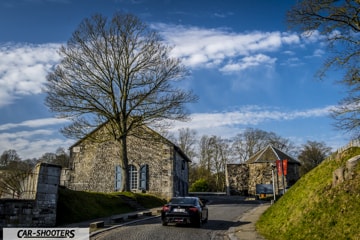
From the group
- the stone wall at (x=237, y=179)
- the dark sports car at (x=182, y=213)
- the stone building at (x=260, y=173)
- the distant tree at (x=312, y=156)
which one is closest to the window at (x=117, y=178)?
the dark sports car at (x=182, y=213)

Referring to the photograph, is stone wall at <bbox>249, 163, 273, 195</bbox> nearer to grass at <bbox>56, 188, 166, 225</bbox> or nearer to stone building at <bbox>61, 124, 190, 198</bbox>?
stone building at <bbox>61, 124, 190, 198</bbox>

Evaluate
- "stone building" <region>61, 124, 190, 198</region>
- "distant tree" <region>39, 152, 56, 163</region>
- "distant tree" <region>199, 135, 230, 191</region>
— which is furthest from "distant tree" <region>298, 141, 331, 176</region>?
"distant tree" <region>39, 152, 56, 163</region>

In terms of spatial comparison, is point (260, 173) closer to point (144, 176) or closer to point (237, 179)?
point (237, 179)

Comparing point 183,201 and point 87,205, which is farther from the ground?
point 183,201

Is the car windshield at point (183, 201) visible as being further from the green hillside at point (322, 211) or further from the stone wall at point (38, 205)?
the stone wall at point (38, 205)

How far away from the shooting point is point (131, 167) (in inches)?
1325

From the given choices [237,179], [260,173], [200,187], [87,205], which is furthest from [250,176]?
[87,205]

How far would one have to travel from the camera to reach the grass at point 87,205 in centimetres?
1723

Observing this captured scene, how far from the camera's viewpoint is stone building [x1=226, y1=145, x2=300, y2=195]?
152ft

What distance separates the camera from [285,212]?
1306 cm

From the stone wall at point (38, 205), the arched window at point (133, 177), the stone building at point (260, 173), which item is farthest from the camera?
the stone building at point (260, 173)

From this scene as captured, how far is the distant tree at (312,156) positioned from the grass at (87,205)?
4349cm

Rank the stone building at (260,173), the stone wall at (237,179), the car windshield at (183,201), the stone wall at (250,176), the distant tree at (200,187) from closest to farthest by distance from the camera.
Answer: the car windshield at (183,201) < the stone building at (260,173) < the stone wall at (250,176) < the stone wall at (237,179) < the distant tree at (200,187)

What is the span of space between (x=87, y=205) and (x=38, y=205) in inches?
223
